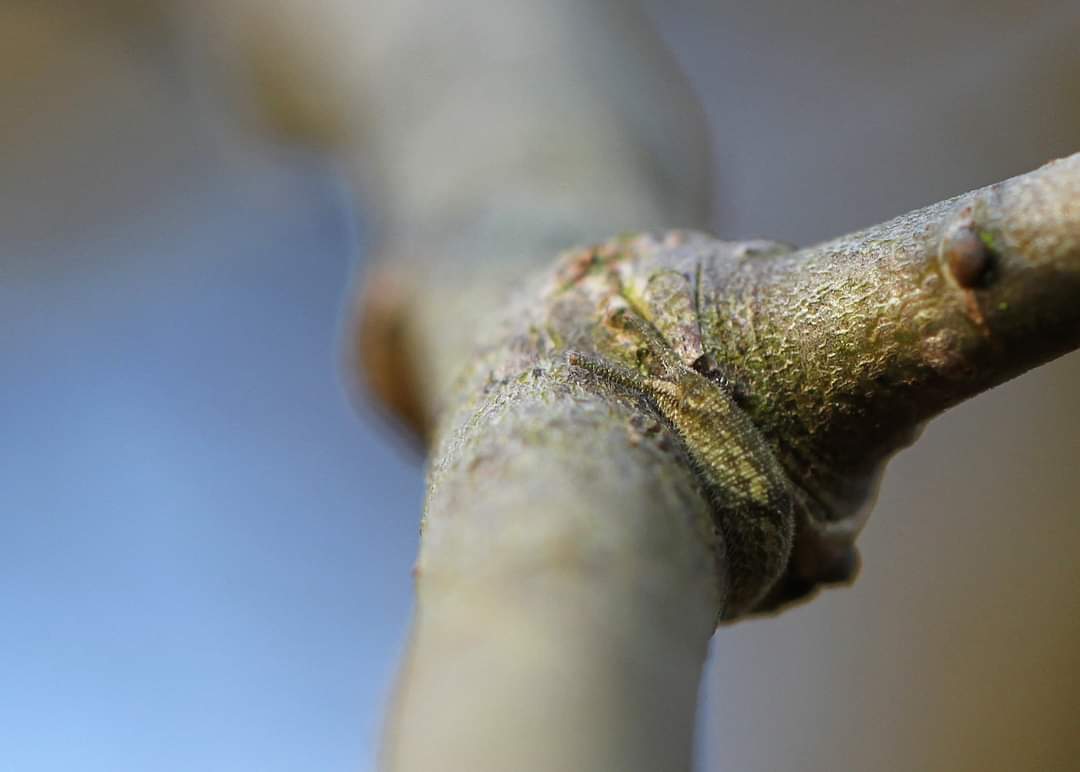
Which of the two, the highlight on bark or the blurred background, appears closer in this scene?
the highlight on bark

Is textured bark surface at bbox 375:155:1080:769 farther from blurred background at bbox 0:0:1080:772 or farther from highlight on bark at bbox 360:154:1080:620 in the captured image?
blurred background at bbox 0:0:1080:772

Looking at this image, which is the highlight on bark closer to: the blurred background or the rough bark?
the rough bark

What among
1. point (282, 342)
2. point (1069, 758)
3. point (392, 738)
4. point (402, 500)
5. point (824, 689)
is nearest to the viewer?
point (392, 738)

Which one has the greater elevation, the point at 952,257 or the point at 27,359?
the point at 27,359

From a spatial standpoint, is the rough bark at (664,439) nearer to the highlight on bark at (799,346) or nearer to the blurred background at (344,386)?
the highlight on bark at (799,346)

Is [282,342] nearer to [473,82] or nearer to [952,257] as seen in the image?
[473,82]

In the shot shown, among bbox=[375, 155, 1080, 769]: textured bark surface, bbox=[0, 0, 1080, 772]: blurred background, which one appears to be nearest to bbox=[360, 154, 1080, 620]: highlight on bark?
bbox=[375, 155, 1080, 769]: textured bark surface

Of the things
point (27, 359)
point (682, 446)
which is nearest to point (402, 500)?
point (27, 359)

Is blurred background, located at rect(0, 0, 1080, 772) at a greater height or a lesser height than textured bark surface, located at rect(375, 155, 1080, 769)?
greater

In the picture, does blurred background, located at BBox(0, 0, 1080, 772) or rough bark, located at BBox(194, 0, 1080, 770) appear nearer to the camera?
rough bark, located at BBox(194, 0, 1080, 770)

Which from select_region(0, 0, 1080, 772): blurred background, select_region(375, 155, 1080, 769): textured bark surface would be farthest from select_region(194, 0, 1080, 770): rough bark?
select_region(0, 0, 1080, 772): blurred background

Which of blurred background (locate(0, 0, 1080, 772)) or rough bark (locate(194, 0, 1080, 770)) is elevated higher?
blurred background (locate(0, 0, 1080, 772))
